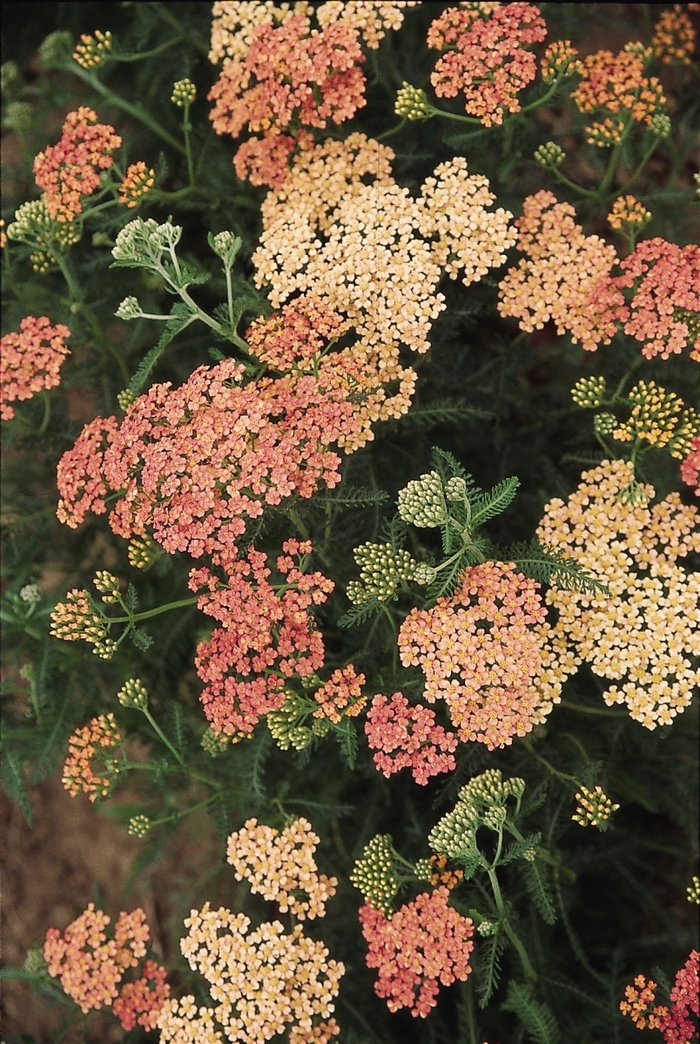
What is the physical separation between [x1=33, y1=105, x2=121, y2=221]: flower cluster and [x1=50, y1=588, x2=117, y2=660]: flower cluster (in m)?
1.60

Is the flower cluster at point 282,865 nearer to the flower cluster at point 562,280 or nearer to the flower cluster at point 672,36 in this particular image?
the flower cluster at point 562,280

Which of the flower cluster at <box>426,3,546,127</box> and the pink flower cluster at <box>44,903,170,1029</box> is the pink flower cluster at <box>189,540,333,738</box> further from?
the flower cluster at <box>426,3,546,127</box>

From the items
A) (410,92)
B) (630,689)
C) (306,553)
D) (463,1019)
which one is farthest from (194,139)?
(463,1019)

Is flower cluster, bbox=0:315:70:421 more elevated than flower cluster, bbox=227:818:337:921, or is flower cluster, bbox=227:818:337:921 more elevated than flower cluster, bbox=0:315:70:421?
flower cluster, bbox=0:315:70:421

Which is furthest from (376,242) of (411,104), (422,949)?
(422,949)

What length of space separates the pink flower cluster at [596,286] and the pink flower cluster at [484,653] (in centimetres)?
110

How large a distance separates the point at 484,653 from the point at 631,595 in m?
0.70

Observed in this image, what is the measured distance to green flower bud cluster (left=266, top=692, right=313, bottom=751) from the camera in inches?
133

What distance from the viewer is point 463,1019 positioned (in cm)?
379

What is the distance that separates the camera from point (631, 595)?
351 centimetres

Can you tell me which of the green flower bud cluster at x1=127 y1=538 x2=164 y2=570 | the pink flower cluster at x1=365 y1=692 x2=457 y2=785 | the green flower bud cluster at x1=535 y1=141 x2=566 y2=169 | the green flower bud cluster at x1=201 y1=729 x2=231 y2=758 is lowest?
the green flower bud cluster at x1=201 y1=729 x2=231 y2=758

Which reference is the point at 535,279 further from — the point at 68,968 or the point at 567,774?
the point at 68,968

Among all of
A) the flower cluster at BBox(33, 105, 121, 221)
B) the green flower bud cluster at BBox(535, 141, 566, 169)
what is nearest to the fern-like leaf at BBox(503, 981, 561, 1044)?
the green flower bud cluster at BBox(535, 141, 566, 169)

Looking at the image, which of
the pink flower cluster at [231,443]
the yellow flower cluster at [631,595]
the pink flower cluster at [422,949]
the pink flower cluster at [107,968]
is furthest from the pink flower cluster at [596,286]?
the pink flower cluster at [107,968]
